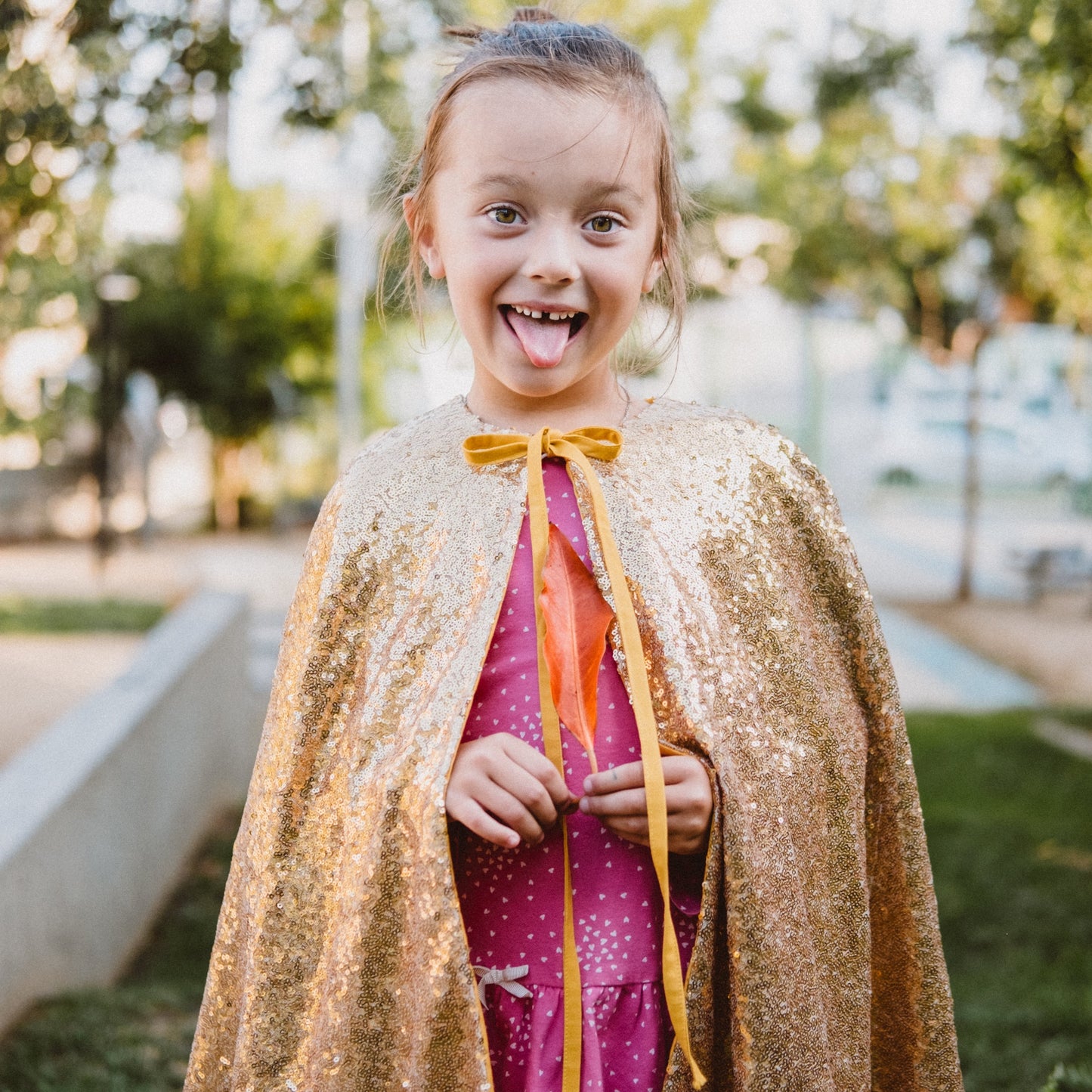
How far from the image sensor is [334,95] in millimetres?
5719

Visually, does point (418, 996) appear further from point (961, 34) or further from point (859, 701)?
point (961, 34)

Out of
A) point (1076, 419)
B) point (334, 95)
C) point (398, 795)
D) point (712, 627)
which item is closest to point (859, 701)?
point (712, 627)

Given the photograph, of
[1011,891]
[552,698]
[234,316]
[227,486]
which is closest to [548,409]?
[552,698]

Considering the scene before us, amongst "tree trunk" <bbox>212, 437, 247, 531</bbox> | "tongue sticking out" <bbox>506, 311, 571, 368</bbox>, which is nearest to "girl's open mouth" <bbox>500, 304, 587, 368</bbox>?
"tongue sticking out" <bbox>506, 311, 571, 368</bbox>

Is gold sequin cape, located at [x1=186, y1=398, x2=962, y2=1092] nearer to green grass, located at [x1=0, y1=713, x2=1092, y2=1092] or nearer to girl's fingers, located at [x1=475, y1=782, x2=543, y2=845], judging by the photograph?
girl's fingers, located at [x1=475, y1=782, x2=543, y2=845]

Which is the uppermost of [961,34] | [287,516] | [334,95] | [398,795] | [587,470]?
[961,34]

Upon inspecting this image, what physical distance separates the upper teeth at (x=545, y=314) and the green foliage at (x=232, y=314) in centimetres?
1838

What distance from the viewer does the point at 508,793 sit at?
166cm

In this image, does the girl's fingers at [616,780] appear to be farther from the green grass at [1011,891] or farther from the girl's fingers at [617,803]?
the green grass at [1011,891]

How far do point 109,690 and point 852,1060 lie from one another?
4.15 metres

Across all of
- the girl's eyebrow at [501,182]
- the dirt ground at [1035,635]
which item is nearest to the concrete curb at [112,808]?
the girl's eyebrow at [501,182]

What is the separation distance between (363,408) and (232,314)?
2.63m

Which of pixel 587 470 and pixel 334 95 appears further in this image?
pixel 334 95

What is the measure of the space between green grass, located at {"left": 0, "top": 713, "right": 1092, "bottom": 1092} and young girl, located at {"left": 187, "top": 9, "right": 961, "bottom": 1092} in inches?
54.1
